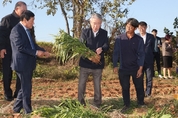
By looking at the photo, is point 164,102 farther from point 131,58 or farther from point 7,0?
point 7,0

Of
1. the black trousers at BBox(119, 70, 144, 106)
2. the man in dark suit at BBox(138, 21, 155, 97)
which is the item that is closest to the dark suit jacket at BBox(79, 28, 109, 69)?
the black trousers at BBox(119, 70, 144, 106)

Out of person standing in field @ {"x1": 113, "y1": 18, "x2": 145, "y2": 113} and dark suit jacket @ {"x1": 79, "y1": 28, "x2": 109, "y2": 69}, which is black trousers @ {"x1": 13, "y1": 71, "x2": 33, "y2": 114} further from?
person standing in field @ {"x1": 113, "y1": 18, "x2": 145, "y2": 113}

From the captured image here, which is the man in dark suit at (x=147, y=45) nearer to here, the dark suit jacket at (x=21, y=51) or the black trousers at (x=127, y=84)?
the black trousers at (x=127, y=84)

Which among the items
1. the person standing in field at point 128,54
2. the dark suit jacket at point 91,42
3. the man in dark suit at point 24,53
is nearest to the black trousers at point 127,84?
the person standing in field at point 128,54

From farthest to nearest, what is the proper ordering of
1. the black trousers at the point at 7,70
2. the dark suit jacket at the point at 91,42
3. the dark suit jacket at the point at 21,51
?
the black trousers at the point at 7,70
the dark suit jacket at the point at 91,42
the dark suit jacket at the point at 21,51

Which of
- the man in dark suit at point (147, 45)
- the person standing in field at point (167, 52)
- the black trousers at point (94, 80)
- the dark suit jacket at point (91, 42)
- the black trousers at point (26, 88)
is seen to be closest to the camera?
the black trousers at point (26, 88)

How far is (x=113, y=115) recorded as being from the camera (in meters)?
4.67

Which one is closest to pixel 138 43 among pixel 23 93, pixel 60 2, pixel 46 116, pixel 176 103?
pixel 176 103

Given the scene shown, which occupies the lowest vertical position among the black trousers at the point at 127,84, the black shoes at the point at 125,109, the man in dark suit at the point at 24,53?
the black shoes at the point at 125,109

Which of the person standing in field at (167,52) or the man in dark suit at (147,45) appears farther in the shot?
the person standing in field at (167,52)

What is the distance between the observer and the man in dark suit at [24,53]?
5957 mm

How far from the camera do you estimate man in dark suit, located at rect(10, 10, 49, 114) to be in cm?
596

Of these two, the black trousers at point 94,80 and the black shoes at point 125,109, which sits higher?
the black trousers at point 94,80

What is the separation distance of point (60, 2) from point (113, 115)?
1521 cm
